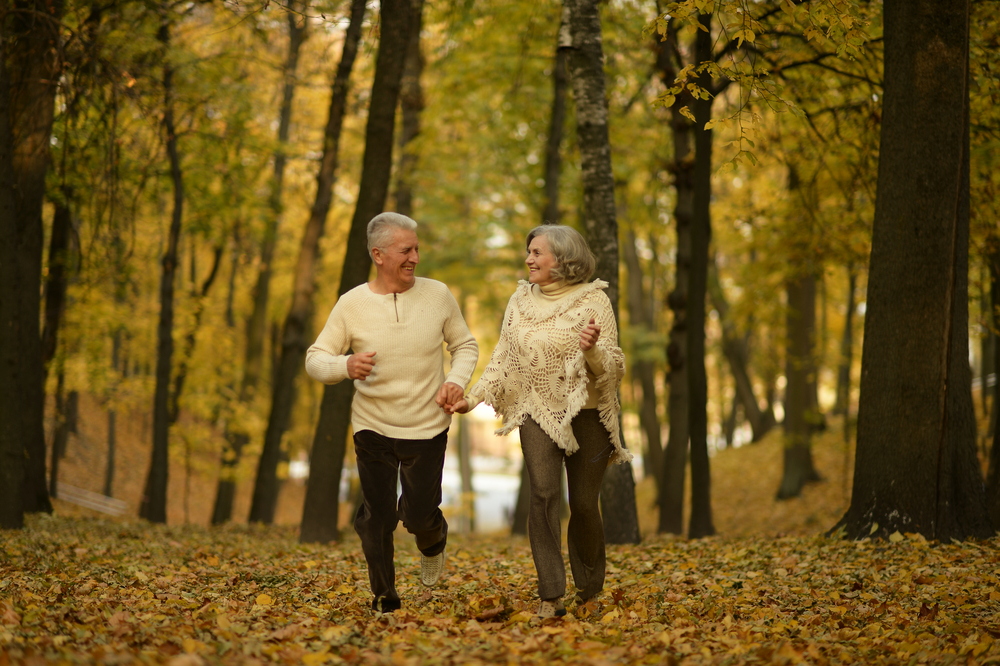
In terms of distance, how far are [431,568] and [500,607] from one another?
614 millimetres

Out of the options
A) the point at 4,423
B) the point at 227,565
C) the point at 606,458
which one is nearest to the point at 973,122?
the point at 606,458

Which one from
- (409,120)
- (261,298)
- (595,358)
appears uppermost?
(409,120)

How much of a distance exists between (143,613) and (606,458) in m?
2.68

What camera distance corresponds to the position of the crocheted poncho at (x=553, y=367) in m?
4.48

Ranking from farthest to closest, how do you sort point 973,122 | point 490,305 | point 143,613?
1. point 490,305
2. point 973,122
3. point 143,613

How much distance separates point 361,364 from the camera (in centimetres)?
439

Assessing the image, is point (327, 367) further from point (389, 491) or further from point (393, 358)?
point (389, 491)

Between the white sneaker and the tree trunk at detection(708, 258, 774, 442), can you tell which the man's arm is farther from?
the tree trunk at detection(708, 258, 774, 442)

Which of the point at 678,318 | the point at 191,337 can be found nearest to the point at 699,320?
the point at 678,318

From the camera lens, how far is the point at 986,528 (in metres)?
6.77

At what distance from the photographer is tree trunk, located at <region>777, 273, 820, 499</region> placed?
16750 mm

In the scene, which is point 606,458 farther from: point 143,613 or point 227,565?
point 227,565

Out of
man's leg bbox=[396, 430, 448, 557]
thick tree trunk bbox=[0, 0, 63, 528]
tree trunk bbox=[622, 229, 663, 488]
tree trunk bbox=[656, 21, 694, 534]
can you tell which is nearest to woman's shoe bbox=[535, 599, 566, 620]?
man's leg bbox=[396, 430, 448, 557]

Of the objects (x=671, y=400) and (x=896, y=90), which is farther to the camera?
(x=671, y=400)
